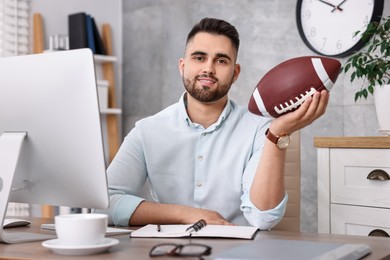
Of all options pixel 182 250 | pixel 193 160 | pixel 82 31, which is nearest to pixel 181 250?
pixel 182 250

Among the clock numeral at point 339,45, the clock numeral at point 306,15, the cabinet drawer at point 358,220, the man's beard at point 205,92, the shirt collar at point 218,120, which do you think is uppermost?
the clock numeral at point 306,15

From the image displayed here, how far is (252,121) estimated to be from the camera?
1952 mm

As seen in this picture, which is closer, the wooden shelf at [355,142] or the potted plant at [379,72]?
the wooden shelf at [355,142]

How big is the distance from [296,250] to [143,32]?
10.5ft

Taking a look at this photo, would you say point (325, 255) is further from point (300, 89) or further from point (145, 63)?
point (145, 63)

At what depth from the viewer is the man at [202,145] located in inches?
72.7

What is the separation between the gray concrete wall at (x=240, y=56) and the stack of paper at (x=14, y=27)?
0.72 meters

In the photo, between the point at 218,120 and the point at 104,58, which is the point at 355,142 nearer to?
the point at 218,120

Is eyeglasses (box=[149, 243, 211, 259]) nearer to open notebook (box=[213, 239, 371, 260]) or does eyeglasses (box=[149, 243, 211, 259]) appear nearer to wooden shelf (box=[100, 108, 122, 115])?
open notebook (box=[213, 239, 371, 260])

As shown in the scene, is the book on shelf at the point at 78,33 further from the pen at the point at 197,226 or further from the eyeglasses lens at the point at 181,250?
the eyeglasses lens at the point at 181,250

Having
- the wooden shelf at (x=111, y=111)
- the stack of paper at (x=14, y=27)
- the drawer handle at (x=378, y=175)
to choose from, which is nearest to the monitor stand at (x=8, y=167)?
the drawer handle at (x=378, y=175)

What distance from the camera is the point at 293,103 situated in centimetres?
149

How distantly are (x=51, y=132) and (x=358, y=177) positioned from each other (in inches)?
60.9

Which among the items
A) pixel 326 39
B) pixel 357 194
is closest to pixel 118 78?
pixel 326 39
